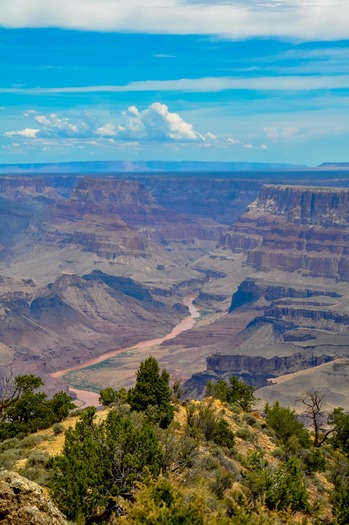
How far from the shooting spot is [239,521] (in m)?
19.8

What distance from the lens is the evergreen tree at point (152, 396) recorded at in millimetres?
37531

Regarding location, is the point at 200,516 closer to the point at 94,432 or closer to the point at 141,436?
the point at 141,436

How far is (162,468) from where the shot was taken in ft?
91.2

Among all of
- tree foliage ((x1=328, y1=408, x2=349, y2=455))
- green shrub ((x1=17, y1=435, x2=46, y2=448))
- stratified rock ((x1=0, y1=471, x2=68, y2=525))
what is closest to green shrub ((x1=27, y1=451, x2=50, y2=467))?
green shrub ((x1=17, y1=435, x2=46, y2=448))

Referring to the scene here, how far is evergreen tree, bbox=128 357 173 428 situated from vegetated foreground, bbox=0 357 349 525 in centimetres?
6

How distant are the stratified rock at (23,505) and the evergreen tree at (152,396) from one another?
750 inches

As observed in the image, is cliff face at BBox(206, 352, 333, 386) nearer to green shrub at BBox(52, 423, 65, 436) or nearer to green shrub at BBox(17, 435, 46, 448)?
green shrub at BBox(52, 423, 65, 436)

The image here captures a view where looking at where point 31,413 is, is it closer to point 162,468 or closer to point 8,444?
point 8,444

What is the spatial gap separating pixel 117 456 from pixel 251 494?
6020 millimetres

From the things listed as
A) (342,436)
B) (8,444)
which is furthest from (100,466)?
(342,436)

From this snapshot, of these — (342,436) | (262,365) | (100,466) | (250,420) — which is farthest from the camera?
(262,365)

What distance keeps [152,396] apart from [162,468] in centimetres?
1150

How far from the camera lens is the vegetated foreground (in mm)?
19719

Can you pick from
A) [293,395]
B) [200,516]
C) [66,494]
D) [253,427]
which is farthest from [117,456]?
[293,395]
